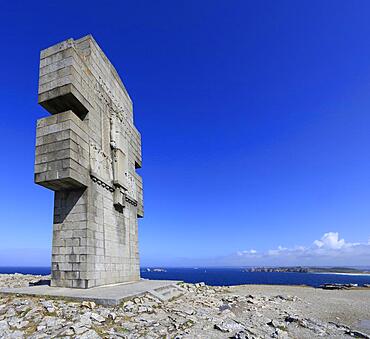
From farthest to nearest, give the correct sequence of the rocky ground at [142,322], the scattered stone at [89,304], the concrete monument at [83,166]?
1. the concrete monument at [83,166]
2. the scattered stone at [89,304]
3. the rocky ground at [142,322]

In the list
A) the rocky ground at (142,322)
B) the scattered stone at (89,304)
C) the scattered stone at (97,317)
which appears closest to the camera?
the rocky ground at (142,322)

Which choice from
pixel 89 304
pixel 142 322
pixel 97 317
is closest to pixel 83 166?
pixel 89 304

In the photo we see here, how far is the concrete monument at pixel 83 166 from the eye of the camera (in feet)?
40.0

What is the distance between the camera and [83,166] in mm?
12859


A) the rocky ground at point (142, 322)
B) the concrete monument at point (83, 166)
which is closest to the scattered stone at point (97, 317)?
the rocky ground at point (142, 322)

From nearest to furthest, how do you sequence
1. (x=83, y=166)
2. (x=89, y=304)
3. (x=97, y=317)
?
(x=97, y=317), (x=89, y=304), (x=83, y=166)

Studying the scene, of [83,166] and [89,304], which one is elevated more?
[83,166]

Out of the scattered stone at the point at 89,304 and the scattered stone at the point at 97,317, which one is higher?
the scattered stone at the point at 89,304

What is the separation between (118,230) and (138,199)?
4.39 metres

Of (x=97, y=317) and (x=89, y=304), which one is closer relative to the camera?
(x=97, y=317)

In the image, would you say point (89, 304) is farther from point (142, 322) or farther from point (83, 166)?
point (83, 166)

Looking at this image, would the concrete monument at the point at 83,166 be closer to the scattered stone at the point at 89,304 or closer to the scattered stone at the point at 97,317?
the scattered stone at the point at 89,304

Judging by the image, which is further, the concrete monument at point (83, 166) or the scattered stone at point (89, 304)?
the concrete monument at point (83, 166)

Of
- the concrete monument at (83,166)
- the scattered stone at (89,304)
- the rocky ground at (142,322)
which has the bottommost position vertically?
the rocky ground at (142,322)
